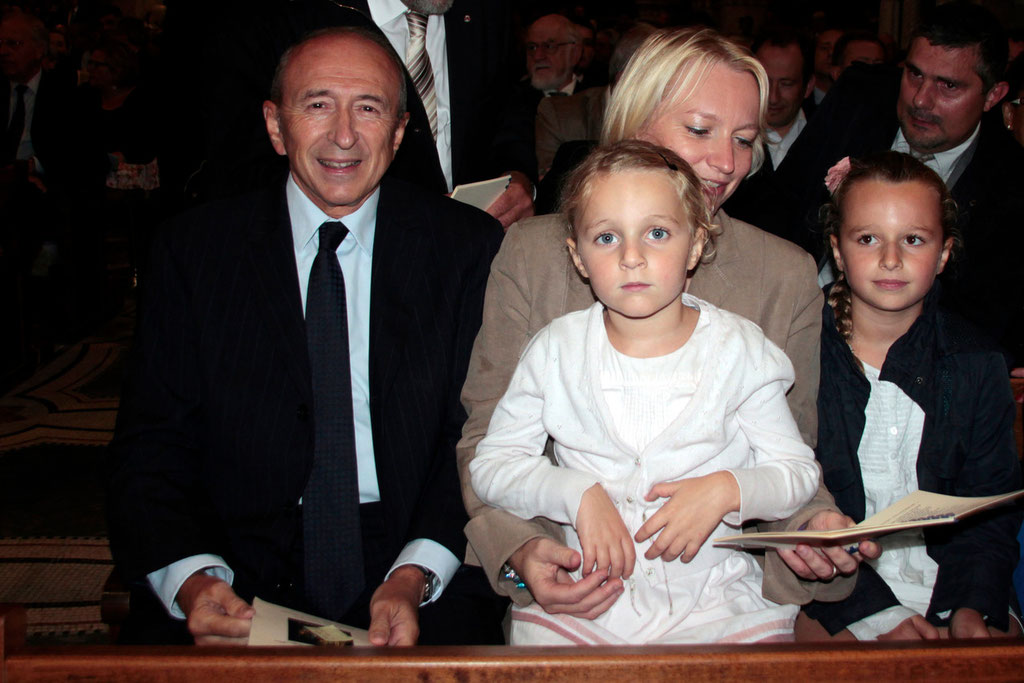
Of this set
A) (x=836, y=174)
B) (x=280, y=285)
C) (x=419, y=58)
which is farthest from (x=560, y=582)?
(x=419, y=58)

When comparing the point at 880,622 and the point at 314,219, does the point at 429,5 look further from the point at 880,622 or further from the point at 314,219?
the point at 880,622

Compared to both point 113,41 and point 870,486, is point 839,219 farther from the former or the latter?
point 113,41

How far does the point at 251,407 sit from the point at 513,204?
41.4 inches

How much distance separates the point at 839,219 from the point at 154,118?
19.5ft

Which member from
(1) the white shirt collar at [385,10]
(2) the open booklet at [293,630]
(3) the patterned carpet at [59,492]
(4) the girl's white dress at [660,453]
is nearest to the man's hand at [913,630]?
(4) the girl's white dress at [660,453]

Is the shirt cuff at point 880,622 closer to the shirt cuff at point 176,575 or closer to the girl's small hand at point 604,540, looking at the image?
the girl's small hand at point 604,540

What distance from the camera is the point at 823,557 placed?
159cm

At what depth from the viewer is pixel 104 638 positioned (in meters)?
2.88

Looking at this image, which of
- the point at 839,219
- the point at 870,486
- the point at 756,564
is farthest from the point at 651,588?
the point at 839,219

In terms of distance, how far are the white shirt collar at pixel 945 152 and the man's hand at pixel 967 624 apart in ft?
6.67

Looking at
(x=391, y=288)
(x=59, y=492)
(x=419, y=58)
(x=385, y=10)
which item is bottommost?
(x=59, y=492)

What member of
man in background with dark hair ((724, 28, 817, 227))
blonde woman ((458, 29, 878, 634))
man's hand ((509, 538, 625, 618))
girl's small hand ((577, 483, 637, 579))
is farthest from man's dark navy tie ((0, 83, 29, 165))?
girl's small hand ((577, 483, 637, 579))

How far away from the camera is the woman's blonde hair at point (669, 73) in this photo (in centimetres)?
189

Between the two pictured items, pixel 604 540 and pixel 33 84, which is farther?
→ pixel 33 84
